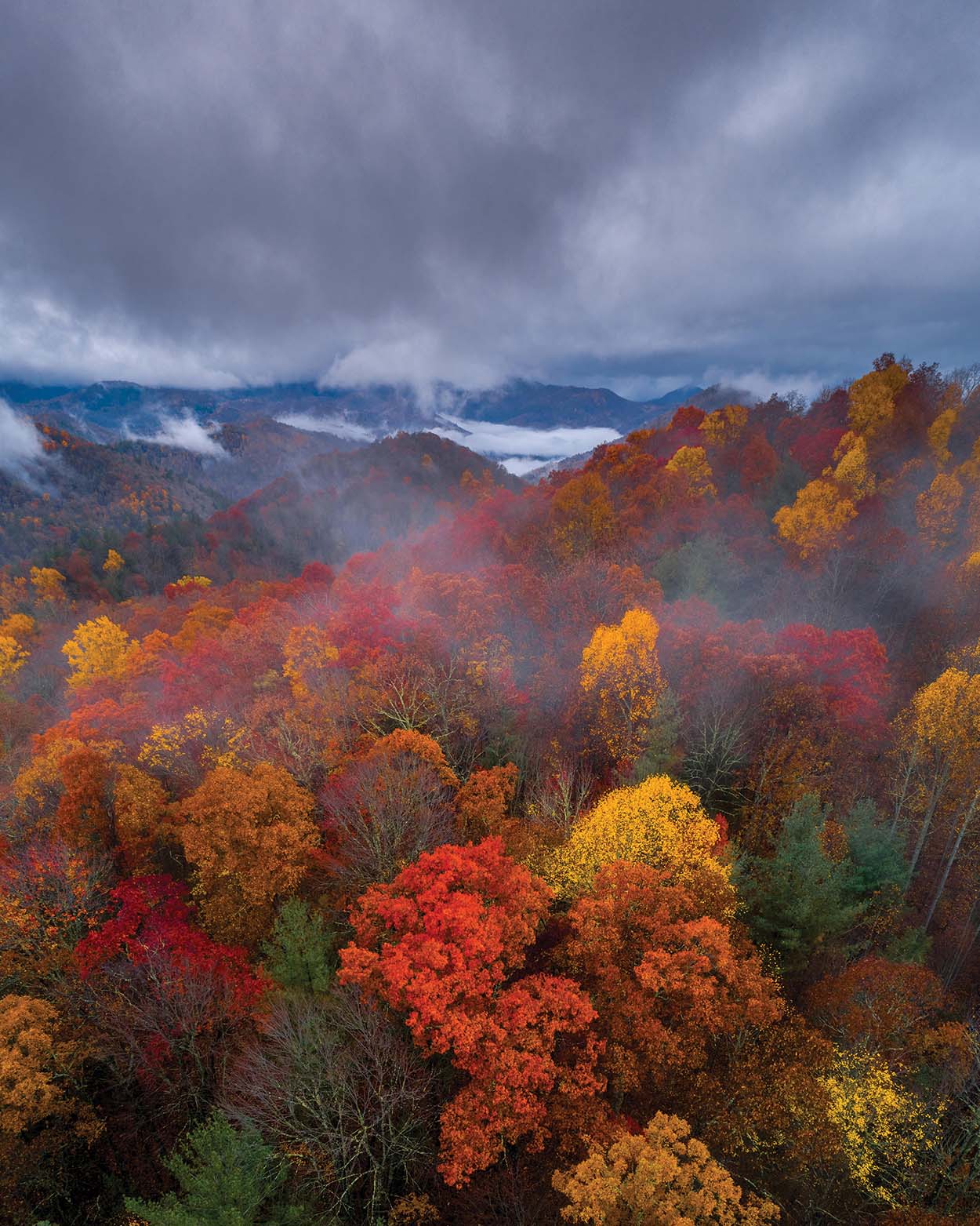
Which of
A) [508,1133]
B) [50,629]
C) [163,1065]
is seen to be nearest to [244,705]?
[163,1065]

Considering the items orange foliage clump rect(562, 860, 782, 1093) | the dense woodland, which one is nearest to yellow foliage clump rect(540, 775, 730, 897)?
the dense woodland

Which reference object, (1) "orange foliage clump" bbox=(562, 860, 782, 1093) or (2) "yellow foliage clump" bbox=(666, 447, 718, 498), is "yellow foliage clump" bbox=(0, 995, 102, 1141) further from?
(2) "yellow foliage clump" bbox=(666, 447, 718, 498)

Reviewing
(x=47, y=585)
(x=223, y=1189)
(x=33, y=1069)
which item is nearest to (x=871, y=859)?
(x=223, y=1189)

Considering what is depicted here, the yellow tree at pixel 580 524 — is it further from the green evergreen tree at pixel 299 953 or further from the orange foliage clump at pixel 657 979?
the green evergreen tree at pixel 299 953

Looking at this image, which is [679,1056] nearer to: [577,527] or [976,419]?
[577,527]

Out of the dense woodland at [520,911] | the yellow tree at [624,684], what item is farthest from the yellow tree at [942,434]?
the yellow tree at [624,684]

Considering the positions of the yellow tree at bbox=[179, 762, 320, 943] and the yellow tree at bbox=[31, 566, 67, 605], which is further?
the yellow tree at bbox=[31, 566, 67, 605]
